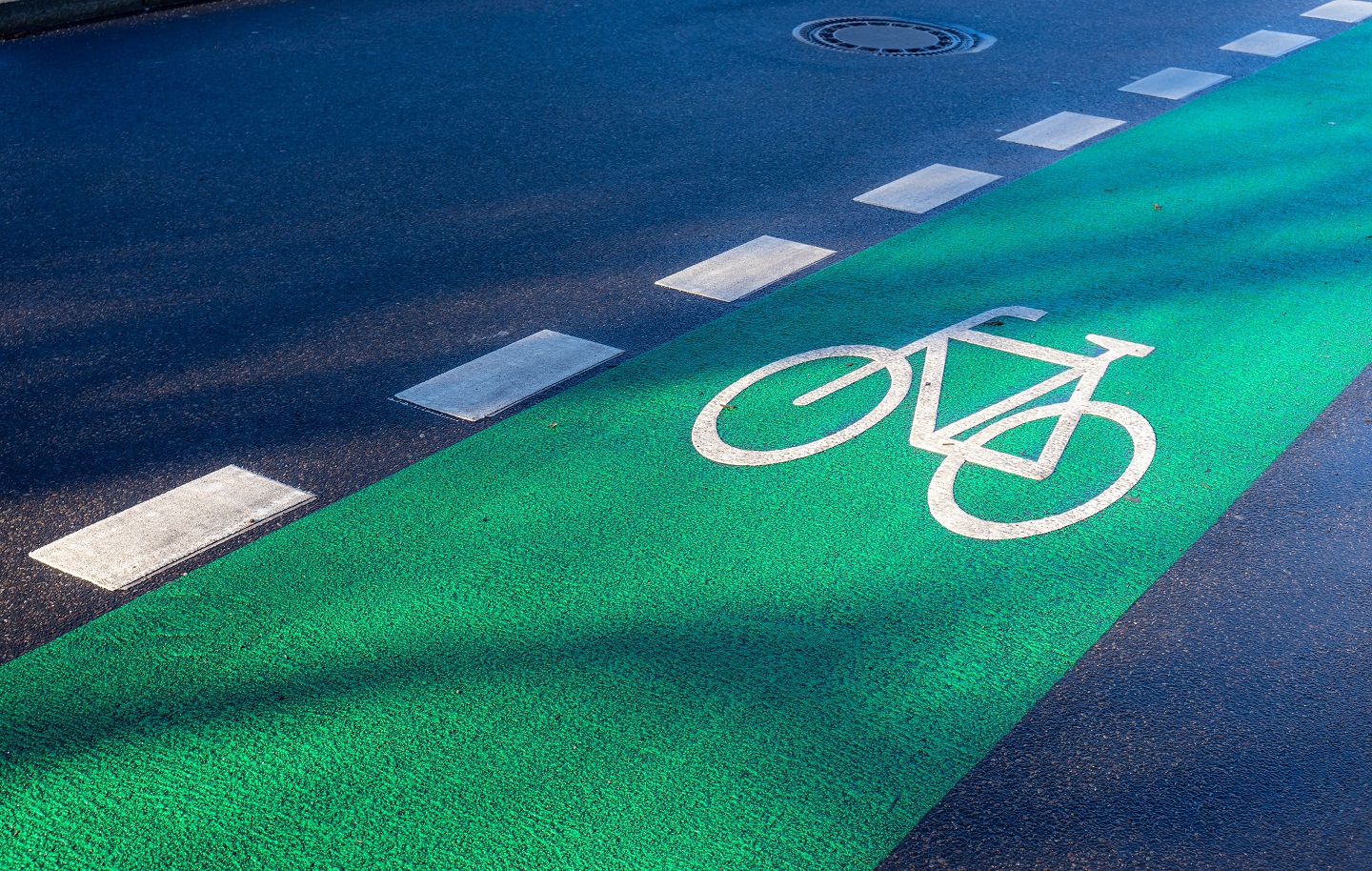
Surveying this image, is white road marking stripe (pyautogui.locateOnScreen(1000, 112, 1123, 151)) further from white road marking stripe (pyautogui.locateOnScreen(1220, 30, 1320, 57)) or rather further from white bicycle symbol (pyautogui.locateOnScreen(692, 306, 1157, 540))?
white bicycle symbol (pyautogui.locateOnScreen(692, 306, 1157, 540))

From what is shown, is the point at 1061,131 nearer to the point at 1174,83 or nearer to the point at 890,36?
the point at 1174,83

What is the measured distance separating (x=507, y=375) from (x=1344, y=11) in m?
10.9

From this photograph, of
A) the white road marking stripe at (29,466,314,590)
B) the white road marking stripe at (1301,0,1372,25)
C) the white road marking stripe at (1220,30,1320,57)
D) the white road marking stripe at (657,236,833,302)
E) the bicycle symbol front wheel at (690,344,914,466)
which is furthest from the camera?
the white road marking stripe at (1301,0,1372,25)

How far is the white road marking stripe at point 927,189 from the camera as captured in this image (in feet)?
22.6

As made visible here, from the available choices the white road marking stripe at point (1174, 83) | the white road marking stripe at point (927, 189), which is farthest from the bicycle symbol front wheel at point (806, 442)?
the white road marking stripe at point (1174, 83)

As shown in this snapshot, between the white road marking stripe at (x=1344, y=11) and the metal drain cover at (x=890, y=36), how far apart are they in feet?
12.4

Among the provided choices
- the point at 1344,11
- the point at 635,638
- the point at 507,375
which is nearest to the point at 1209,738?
the point at 635,638

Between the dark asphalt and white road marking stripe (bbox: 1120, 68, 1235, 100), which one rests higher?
white road marking stripe (bbox: 1120, 68, 1235, 100)

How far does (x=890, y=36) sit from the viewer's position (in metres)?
10.5

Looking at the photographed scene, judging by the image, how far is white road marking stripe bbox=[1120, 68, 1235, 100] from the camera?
9109mm

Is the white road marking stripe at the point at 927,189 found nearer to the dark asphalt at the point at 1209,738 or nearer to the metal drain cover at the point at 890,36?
the metal drain cover at the point at 890,36

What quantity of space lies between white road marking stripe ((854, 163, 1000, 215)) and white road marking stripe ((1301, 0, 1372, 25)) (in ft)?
21.5

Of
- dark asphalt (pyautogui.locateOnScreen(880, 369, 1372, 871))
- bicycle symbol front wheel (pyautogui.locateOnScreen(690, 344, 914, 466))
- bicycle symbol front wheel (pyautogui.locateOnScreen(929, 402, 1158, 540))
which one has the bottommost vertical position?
dark asphalt (pyautogui.locateOnScreen(880, 369, 1372, 871))

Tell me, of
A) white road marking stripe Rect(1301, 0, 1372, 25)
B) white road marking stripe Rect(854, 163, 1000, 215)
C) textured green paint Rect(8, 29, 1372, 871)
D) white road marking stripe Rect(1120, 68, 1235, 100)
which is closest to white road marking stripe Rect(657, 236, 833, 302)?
textured green paint Rect(8, 29, 1372, 871)
